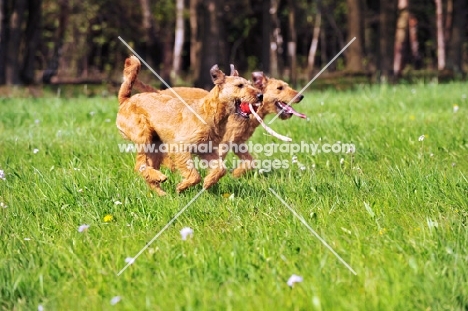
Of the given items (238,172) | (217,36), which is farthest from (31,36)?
(238,172)

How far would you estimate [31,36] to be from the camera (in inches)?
733

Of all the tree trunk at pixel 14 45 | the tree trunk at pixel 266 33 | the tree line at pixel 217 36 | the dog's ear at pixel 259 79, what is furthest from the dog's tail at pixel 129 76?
the tree trunk at pixel 266 33

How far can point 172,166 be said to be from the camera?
21.3 feet

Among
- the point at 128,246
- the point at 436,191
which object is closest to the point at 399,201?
the point at 436,191

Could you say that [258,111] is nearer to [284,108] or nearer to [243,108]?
[284,108]

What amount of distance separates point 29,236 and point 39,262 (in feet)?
1.73

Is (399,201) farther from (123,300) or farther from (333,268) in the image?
(123,300)

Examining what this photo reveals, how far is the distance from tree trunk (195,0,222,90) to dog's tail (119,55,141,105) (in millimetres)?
10055

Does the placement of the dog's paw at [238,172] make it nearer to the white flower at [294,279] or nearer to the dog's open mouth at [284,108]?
the dog's open mouth at [284,108]

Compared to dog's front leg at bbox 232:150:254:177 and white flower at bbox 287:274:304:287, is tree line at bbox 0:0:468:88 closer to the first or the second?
dog's front leg at bbox 232:150:254:177

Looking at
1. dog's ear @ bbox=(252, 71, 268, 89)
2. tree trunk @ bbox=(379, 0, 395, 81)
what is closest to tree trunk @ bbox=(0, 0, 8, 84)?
tree trunk @ bbox=(379, 0, 395, 81)

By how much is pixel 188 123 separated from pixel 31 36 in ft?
45.8

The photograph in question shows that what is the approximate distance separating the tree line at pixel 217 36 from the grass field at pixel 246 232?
1024cm

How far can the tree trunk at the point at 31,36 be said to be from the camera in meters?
18.1
